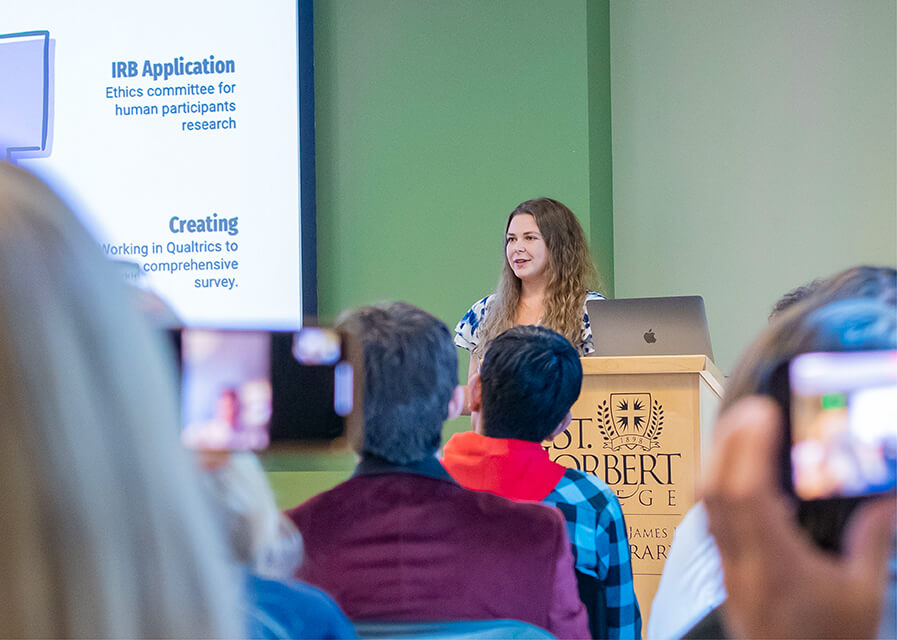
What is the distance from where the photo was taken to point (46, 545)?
432 mm

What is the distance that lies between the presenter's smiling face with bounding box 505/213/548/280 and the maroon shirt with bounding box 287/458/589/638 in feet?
7.90

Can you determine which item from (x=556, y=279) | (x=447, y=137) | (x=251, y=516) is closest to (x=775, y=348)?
(x=251, y=516)

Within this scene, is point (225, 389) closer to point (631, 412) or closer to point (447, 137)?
point (631, 412)

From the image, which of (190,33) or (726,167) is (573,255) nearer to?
(726,167)

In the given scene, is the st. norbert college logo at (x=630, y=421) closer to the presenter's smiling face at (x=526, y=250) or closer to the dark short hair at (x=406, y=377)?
the dark short hair at (x=406, y=377)

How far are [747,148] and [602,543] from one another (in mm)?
3222

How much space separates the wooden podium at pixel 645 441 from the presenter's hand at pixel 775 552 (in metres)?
2.04

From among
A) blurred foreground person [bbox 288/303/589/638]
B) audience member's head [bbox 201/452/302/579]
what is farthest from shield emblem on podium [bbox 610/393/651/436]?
audience member's head [bbox 201/452/302/579]

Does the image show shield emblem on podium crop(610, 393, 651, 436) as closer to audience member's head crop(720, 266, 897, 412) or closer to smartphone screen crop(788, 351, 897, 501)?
audience member's head crop(720, 266, 897, 412)

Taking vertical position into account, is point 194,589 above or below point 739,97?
below

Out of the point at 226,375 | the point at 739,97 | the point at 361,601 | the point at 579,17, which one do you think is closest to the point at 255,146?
the point at 579,17

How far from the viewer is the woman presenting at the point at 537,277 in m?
3.69

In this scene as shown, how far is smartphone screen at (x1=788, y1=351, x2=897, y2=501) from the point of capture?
1.31 feet

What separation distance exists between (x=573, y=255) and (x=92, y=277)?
133 inches
